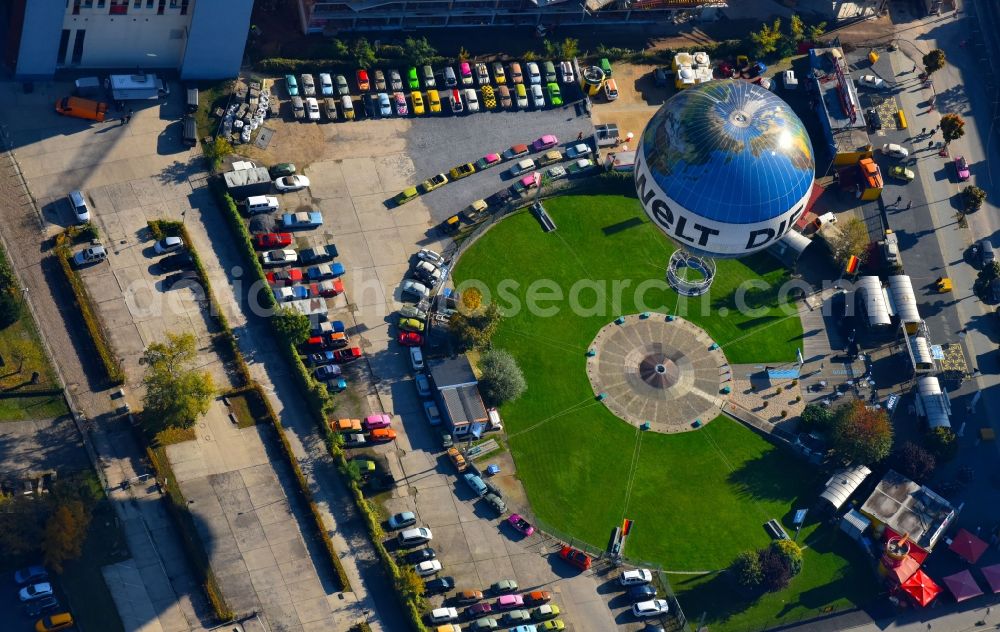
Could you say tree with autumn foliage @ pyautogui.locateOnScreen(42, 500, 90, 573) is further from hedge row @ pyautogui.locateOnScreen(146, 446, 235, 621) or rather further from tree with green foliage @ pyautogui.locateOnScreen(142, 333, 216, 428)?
tree with green foliage @ pyautogui.locateOnScreen(142, 333, 216, 428)

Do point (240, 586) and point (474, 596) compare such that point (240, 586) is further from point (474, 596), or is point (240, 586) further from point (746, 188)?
point (746, 188)

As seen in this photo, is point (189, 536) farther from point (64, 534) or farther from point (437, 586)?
point (437, 586)

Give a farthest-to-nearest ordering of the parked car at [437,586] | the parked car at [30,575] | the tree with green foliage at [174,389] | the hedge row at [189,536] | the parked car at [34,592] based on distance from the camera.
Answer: the parked car at [437,586] < the tree with green foliage at [174,389] < the hedge row at [189,536] < the parked car at [30,575] < the parked car at [34,592]

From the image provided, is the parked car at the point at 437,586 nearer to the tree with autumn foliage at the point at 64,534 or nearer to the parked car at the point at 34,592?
the tree with autumn foliage at the point at 64,534

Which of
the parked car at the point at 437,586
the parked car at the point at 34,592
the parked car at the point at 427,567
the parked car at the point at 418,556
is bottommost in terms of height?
the parked car at the point at 437,586

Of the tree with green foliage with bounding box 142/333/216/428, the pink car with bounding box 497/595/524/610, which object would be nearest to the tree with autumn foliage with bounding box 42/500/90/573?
the tree with green foliage with bounding box 142/333/216/428

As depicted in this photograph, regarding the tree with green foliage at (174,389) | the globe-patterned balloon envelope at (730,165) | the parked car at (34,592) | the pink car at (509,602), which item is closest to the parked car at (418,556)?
the pink car at (509,602)

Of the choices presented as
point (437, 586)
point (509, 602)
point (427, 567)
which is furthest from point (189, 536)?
point (509, 602)

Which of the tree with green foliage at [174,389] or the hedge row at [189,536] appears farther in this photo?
the tree with green foliage at [174,389]
